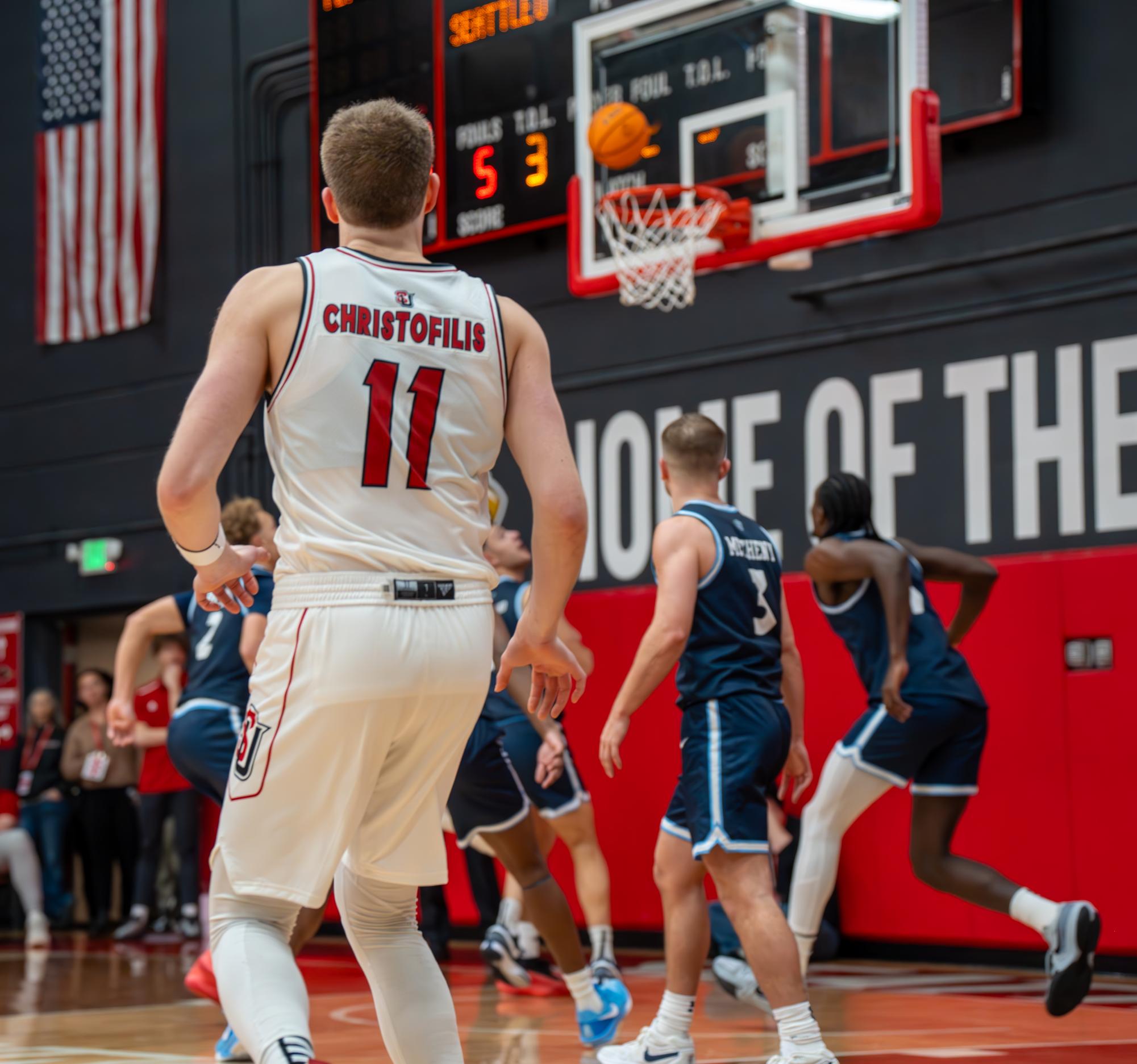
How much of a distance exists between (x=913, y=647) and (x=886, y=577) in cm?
35

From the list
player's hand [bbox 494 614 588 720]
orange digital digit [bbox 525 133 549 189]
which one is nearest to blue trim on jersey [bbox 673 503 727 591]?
player's hand [bbox 494 614 588 720]

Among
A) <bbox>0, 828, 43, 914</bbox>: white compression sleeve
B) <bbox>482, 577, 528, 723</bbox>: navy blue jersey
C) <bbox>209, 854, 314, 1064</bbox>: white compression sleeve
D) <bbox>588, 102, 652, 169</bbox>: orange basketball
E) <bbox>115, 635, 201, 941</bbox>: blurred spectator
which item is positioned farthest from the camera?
<bbox>115, 635, 201, 941</bbox>: blurred spectator

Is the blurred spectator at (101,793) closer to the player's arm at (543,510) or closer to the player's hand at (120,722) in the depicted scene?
the player's hand at (120,722)

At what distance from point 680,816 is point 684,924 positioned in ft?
1.06

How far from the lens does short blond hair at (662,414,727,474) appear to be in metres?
5.13

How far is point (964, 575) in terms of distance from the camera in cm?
684

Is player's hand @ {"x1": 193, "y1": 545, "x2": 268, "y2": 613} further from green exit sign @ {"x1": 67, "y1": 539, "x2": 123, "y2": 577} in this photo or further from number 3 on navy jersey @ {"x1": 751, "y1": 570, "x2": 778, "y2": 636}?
green exit sign @ {"x1": 67, "y1": 539, "x2": 123, "y2": 577}

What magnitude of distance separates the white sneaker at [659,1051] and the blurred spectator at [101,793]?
26.0 ft

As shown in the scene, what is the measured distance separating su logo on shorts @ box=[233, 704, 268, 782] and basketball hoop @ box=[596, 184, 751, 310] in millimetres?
5467

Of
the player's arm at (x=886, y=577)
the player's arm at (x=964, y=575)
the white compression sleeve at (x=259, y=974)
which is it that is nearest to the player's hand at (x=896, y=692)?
the player's arm at (x=886, y=577)

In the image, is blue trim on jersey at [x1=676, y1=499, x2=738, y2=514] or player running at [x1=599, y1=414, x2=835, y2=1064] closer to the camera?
player running at [x1=599, y1=414, x2=835, y2=1064]

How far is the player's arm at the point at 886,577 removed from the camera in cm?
618

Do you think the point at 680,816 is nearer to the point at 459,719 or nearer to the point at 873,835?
the point at 459,719

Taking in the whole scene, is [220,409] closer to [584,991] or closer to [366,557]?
[366,557]
